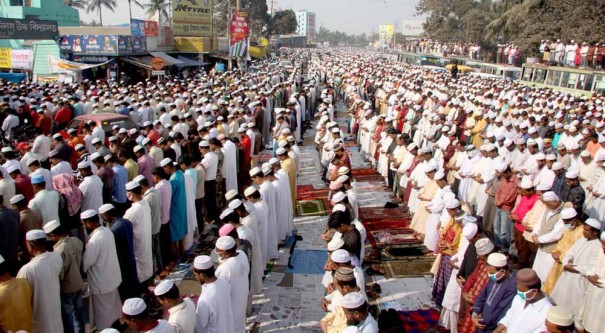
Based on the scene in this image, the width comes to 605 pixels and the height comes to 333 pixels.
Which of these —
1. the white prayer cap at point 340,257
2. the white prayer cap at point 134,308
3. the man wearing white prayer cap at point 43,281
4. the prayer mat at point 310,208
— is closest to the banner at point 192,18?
the prayer mat at point 310,208

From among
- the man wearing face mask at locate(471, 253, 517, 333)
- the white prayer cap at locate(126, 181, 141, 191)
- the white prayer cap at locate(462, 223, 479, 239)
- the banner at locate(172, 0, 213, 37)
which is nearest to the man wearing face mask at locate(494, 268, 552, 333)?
the man wearing face mask at locate(471, 253, 517, 333)

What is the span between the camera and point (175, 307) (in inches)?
130

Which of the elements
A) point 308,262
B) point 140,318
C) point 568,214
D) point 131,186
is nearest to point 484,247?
point 568,214

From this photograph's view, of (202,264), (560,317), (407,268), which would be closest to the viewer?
(560,317)

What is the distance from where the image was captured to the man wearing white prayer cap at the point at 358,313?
3.04 m

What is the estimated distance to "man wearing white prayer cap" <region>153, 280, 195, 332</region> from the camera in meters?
3.22

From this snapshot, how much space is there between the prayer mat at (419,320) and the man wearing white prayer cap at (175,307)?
2426 mm

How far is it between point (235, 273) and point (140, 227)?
1516 millimetres

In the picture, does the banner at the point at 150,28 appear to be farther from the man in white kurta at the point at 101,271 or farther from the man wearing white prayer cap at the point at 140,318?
the man wearing white prayer cap at the point at 140,318

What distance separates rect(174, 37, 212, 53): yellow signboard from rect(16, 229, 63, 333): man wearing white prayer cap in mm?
24280

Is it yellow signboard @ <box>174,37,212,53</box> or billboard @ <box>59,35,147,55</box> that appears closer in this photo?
billboard @ <box>59,35,147,55</box>

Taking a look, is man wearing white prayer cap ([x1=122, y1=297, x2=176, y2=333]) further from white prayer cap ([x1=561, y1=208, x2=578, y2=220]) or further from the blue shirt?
white prayer cap ([x1=561, y1=208, x2=578, y2=220])

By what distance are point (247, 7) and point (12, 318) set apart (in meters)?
58.6

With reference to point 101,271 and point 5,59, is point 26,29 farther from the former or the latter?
point 101,271
